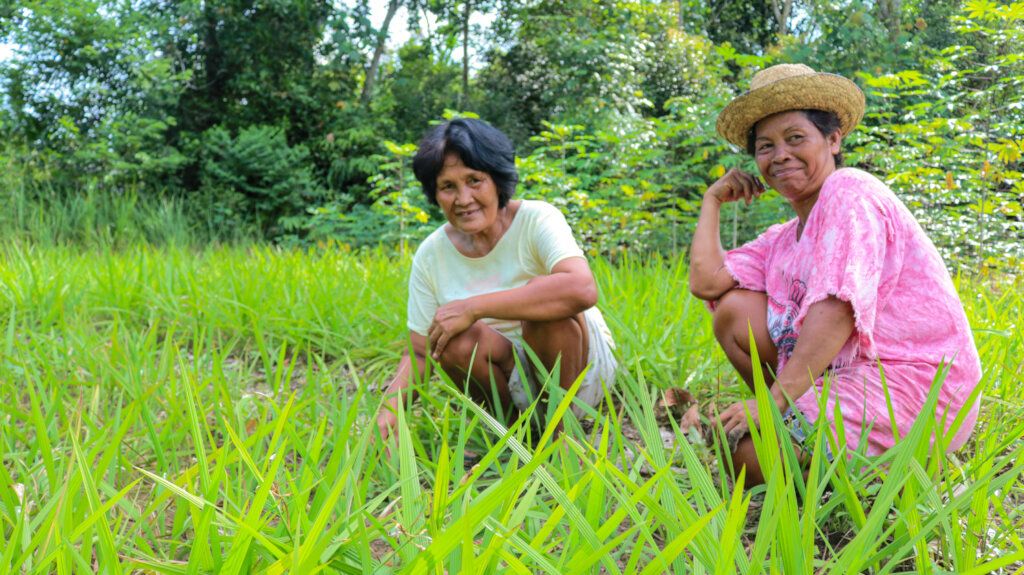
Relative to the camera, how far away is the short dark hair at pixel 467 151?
6.44 ft

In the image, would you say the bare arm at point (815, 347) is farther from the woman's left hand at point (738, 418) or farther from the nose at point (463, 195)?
the nose at point (463, 195)

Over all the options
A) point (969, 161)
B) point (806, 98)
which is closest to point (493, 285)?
point (806, 98)

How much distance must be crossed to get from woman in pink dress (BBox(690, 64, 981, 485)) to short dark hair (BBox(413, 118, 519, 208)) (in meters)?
0.67

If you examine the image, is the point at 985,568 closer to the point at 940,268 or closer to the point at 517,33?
the point at 940,268

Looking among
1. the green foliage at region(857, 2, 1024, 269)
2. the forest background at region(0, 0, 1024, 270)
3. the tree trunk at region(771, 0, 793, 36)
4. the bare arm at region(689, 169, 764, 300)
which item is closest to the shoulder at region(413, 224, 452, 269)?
the bare arm at region(689, 169, 764, 300)

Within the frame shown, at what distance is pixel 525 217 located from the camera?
6.81ft

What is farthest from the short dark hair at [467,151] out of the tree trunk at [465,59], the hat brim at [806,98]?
the tree trunk at [465,59]

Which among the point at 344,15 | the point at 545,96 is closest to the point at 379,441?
the point at 545,96

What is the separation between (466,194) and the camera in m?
1.99

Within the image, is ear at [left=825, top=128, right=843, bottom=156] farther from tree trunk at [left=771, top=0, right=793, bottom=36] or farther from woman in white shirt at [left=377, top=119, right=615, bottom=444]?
tree trunk at [left=771, top=0, right=793, bottom=36]

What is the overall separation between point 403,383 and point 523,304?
1.30 ft

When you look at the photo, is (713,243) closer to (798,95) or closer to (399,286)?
(798,95)

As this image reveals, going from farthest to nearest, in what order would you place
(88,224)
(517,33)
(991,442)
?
(517,33), (88,224), (991,442)

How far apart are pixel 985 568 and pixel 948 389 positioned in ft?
2.52
